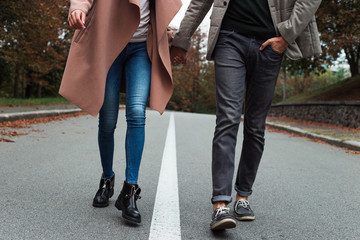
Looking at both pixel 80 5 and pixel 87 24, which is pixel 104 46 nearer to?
pixel 87 24

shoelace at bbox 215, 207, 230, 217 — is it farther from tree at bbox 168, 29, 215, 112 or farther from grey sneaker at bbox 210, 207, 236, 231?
tree at bbox 168, 29, 215, 112

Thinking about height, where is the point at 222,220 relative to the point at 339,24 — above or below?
below

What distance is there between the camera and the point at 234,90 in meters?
2.81

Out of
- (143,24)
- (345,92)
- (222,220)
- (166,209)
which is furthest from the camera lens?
(345,92)

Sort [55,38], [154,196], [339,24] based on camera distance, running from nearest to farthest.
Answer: [154,196] → [339,24] → [55,38]

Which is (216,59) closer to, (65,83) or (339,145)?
(65,83)

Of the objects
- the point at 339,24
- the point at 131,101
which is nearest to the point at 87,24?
the point at 131,101

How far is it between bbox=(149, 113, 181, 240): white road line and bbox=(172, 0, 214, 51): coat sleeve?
127cm

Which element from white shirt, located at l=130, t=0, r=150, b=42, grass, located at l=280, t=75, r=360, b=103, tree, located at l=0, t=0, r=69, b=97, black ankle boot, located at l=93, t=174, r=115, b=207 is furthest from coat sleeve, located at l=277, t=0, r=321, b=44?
grass, located at l=280, t=75, r=360, b=103

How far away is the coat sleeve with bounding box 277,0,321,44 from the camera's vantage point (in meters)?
2.77

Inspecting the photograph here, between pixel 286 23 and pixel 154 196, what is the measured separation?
186cm

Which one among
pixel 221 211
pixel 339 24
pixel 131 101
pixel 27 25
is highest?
pixel 339 24

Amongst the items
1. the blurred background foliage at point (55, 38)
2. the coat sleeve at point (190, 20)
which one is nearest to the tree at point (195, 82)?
the blurred background foliage at point (55, 38)

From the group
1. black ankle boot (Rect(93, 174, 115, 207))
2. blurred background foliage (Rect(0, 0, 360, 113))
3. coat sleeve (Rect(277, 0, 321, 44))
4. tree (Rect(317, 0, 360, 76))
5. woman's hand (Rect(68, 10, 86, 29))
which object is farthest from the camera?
tree (Rect(317, 0, 360, 76))
